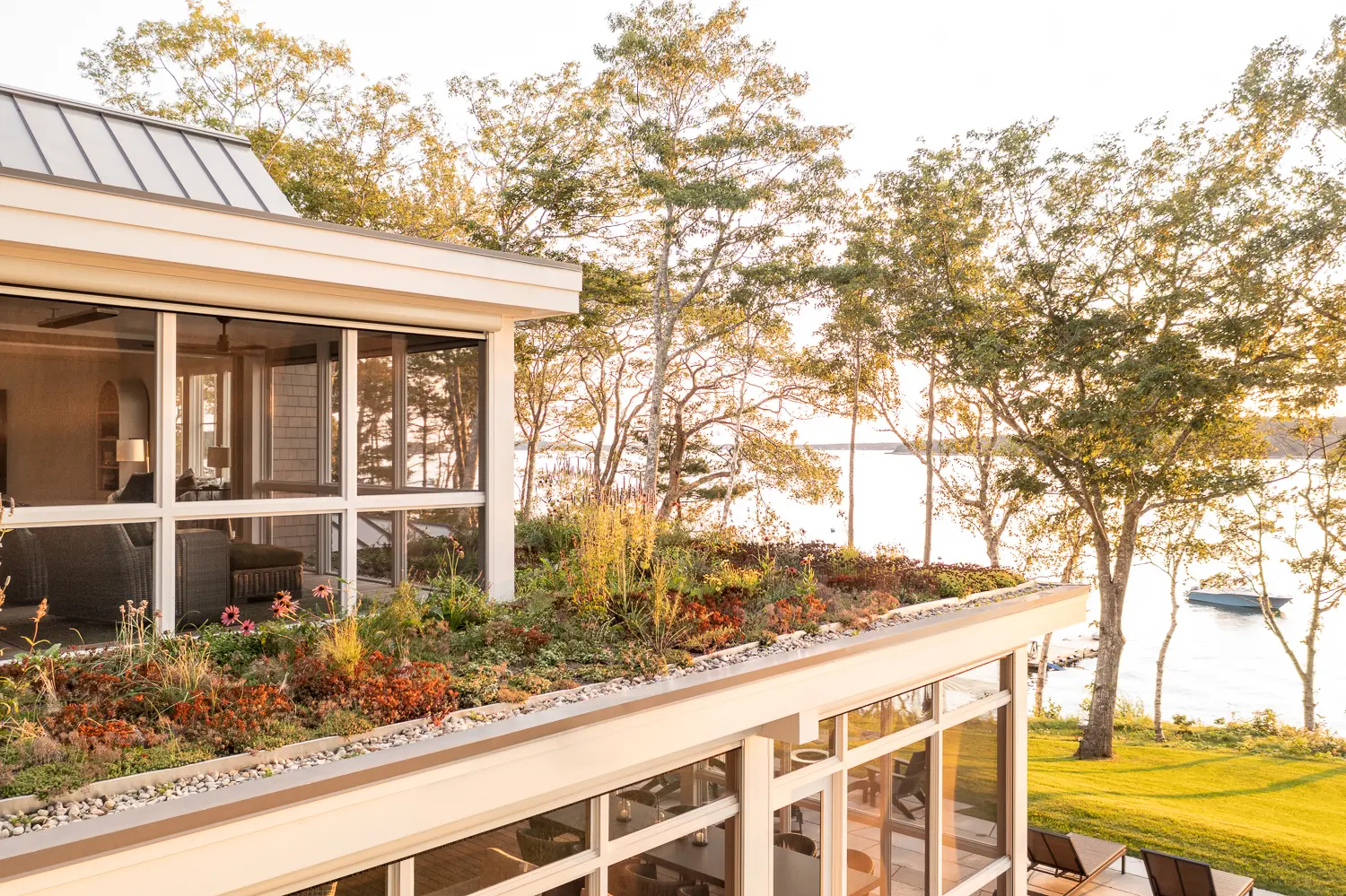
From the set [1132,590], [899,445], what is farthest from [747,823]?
[1132,590]

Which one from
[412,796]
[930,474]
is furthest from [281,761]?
[930,474]

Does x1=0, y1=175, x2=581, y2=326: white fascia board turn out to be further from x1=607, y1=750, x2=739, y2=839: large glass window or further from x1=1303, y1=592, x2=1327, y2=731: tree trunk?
x1=1303, y1=592, x2=1327, y2=731: tree trunk

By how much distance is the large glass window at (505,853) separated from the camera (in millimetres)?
3295

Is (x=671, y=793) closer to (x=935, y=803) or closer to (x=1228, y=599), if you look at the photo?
(x=935, y=803)

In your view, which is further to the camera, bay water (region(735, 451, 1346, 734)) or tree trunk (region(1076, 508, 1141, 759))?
bay water (region(735, 451, 1346, 734))

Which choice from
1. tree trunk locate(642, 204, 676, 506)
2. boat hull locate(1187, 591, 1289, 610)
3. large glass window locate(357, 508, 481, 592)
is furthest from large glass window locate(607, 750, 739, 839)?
boat hull locate(1187, 591, 1289, 610)

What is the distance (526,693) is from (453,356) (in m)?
2.81

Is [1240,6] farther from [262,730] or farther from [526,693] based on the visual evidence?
[262,730]

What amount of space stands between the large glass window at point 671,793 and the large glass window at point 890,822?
A: 1260mm

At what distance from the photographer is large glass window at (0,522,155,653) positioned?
14.1ft

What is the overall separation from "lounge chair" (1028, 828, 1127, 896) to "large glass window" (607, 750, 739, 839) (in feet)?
20.0

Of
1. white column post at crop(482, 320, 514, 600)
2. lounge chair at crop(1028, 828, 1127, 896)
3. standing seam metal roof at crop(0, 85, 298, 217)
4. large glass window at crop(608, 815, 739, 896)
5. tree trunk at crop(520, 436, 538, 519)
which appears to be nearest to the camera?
large glass window at crop(608, 815, 739, 896)

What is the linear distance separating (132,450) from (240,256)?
1.17 metres

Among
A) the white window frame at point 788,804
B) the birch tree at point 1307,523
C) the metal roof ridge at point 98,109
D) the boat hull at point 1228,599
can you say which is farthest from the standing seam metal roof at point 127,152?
the boat hull at point 1228,599
